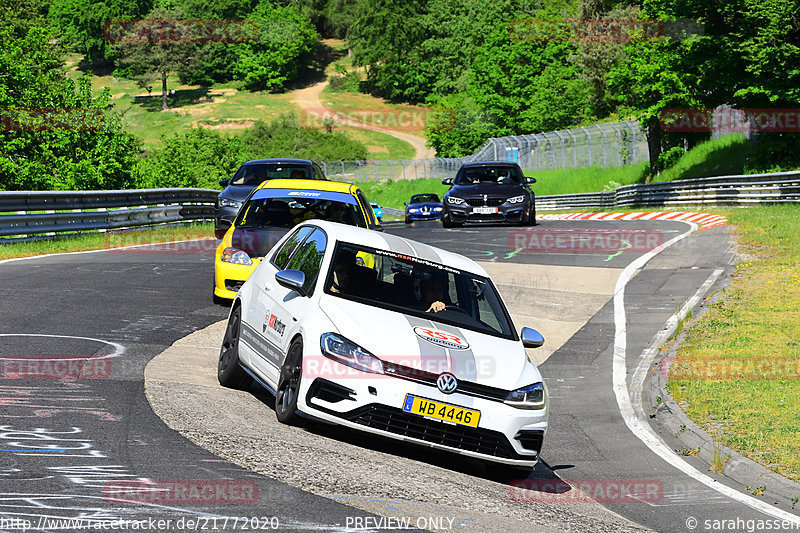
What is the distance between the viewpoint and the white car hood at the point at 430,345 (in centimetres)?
736

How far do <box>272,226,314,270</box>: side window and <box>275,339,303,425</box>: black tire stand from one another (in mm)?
1572

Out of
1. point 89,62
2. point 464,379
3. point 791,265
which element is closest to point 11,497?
point 464,379

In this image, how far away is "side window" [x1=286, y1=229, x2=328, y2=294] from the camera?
8359mm

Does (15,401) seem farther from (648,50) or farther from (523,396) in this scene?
(648,50)

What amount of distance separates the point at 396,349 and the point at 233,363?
2.34 metres

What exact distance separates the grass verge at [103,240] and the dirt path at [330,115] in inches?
3484

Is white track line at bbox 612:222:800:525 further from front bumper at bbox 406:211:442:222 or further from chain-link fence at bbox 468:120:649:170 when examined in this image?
chain-link fence at bbox 468:120:649:170

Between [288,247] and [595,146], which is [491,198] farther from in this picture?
[595,146]

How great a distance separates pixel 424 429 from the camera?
7289 mm

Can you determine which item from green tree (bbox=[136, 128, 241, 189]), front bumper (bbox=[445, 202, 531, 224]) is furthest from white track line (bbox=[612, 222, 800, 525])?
green tree (bbox=[136, 128, 241, 189])

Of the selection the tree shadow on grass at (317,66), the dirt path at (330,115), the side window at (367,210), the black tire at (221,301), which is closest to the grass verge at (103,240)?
the black tire at (221,301)

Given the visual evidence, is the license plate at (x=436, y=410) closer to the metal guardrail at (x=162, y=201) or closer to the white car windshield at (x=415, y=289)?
the white car windshield at (x=415, y=289)

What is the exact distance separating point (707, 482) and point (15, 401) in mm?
5418

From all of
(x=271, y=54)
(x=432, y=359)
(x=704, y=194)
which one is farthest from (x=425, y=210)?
(x=271, y=54)
